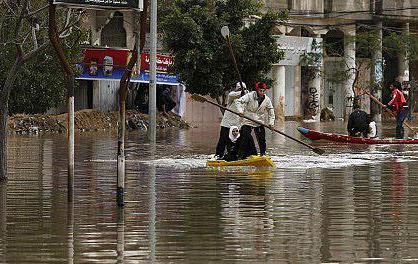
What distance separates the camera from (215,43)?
149 feet

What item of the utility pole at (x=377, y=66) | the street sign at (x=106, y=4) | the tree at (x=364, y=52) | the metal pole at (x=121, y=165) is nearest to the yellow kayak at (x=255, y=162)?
the metal pole at (x=121, y=165)

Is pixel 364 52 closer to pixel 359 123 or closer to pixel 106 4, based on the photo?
pixel 359 123

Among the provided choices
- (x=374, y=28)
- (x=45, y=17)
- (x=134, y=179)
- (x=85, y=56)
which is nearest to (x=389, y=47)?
(x=374, y=28)

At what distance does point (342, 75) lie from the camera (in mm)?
66625

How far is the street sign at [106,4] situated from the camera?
14.6 m

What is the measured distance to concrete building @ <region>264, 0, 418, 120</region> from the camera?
65.5 m

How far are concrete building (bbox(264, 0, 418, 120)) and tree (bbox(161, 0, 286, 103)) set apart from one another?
690 inches

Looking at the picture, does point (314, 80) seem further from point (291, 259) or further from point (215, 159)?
point (291, 259)

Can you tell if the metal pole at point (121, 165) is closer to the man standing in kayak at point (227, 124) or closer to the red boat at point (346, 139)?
the man standing in kayak at point (227, 124)

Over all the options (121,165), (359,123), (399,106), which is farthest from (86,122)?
(121,165)

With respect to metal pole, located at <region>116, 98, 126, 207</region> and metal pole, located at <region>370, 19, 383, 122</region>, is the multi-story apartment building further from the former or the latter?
metal pole, located at <region>116, 98, 126, 207</region>

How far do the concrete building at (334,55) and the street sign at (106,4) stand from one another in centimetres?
4840

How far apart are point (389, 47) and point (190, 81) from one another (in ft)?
79.5

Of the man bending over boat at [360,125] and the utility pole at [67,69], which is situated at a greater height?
the utility pole at [67,69]
